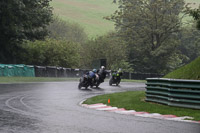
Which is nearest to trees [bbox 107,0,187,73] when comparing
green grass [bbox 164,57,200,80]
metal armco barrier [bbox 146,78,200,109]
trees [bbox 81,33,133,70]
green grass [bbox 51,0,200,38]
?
trees [bbox 81,33,133,70]

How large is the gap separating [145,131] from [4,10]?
34.9 m

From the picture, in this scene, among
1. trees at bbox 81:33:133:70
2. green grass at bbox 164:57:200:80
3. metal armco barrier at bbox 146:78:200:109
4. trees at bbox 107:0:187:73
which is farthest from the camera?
trees at bbox 81:33:133:70

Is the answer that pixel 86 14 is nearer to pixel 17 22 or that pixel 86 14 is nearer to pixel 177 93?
pixel 17 22

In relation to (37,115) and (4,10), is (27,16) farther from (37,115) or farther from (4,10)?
(37,115)

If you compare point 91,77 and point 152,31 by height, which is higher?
point 152,31

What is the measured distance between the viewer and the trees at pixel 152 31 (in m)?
62.4

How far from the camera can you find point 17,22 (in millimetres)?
43062

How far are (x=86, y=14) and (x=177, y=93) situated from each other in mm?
145500

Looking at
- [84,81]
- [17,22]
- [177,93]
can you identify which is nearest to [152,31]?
[17,22]

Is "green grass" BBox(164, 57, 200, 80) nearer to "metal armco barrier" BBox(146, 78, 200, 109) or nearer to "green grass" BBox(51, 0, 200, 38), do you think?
"metal armco barrier" BBox(146, 78, 200, 109)

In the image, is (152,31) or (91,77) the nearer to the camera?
(91,77)

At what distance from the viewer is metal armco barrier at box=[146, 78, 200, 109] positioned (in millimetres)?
13219

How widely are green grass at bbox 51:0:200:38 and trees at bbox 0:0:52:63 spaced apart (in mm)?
91451

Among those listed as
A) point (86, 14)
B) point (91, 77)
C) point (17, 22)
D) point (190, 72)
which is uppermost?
point (86, 14)
